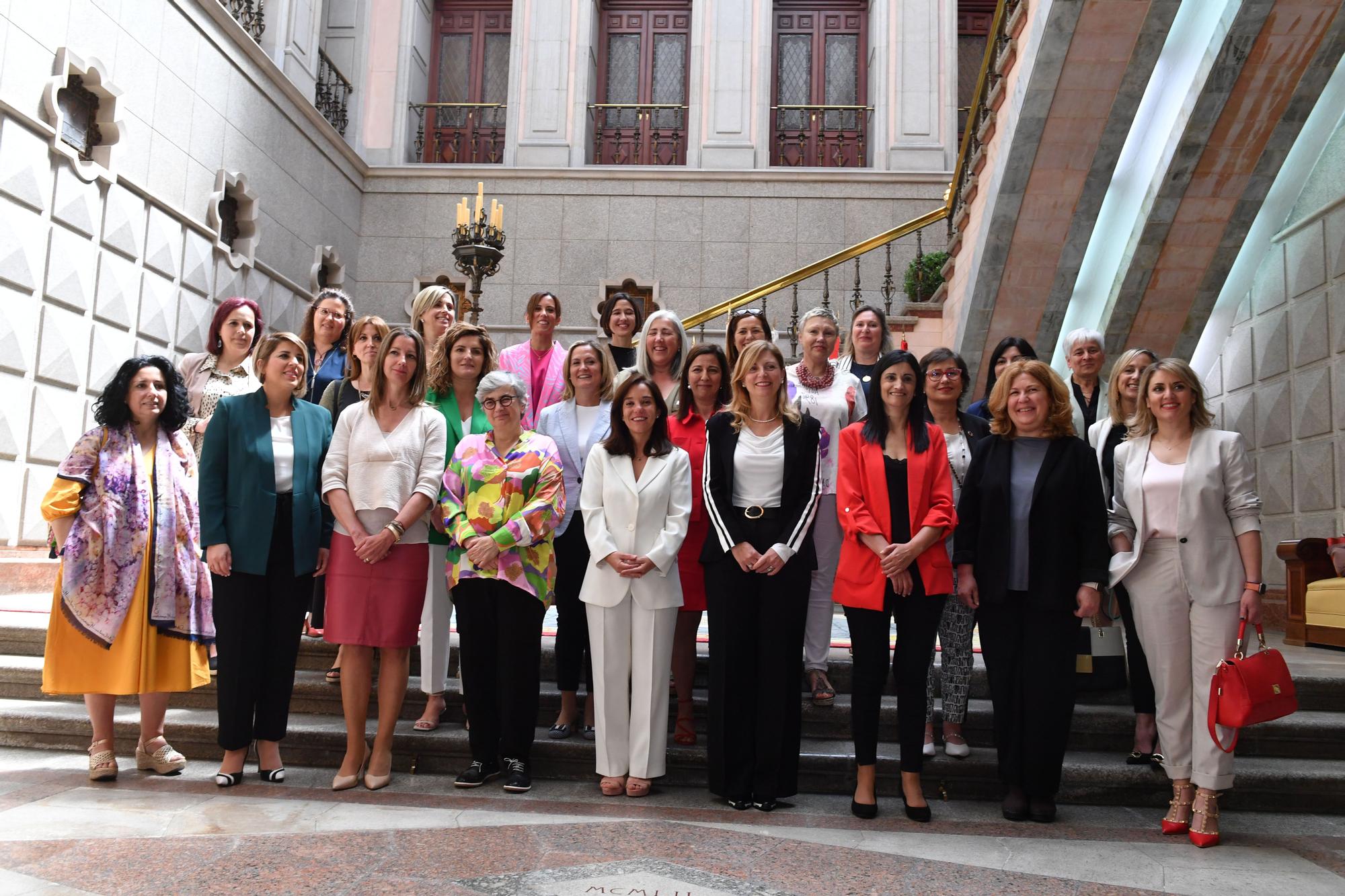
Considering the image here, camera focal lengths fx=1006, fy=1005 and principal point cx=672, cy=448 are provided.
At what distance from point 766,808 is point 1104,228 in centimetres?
617

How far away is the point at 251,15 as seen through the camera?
381 inches

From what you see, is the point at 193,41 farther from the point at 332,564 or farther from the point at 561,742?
the point at 561,742

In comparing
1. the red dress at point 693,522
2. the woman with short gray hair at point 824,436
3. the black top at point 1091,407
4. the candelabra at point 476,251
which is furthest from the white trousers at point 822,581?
the candelabra at point 476,251

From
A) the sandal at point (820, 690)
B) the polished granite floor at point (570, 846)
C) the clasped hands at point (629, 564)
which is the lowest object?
the polished granite floor at point (570, 846)

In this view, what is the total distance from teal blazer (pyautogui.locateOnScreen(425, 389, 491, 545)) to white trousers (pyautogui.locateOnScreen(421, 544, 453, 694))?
61 mm

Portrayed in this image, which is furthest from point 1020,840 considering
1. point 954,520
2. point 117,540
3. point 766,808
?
point 117,540

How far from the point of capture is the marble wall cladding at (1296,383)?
20.4 ft

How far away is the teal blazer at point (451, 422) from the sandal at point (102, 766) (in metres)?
1.37

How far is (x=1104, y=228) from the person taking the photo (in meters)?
7.94

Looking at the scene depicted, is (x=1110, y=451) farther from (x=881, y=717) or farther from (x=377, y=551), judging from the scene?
(x=377, y=551)

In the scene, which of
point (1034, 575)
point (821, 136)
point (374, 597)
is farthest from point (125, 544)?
point (821, 136)

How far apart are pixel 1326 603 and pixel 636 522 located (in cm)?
441

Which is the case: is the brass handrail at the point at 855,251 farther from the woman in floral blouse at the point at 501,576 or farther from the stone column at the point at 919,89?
the woman in floral blouse at the point at 501,576

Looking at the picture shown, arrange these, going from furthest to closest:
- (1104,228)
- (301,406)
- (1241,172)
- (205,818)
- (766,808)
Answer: (1104,228) → (1241,172) → (301,406) → (766,808) → (205,818)
